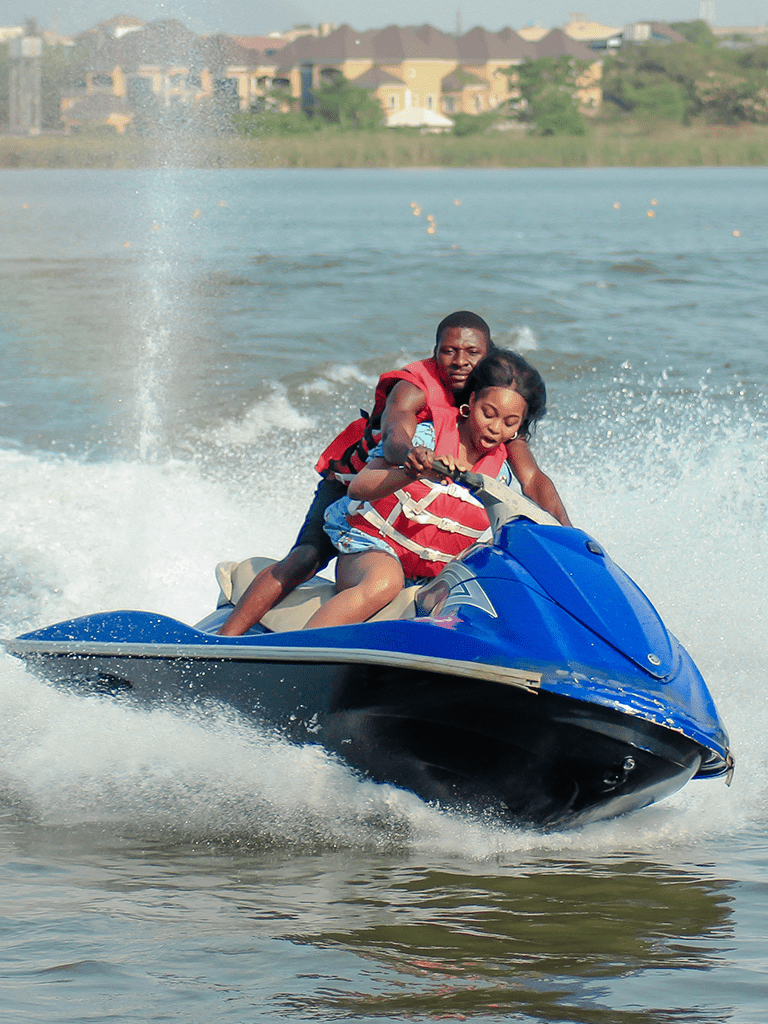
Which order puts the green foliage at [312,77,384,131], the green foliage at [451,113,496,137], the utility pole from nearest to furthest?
1. the utility pole
2. the green foliage at [312,77,384,131]
3. the green foliage at [451,113,496,137]

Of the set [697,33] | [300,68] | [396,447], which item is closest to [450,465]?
[396,447]

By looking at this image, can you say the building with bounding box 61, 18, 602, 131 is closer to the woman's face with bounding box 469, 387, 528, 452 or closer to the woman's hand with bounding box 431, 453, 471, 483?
the woman's face with bounding box 469, 387, 528, 452

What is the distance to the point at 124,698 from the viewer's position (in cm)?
419

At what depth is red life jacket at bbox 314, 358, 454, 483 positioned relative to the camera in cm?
398

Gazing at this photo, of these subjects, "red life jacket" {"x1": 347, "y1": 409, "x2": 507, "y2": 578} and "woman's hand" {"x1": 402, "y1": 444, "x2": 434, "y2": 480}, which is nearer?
"woman's hand" {"x1": 402, "y1": 444, "x2": 434, "y2": 480}

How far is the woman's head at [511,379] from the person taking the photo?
383 centimetres

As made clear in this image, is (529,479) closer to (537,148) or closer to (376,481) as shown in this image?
(376,481)

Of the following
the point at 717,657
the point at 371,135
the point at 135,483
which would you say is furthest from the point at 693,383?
the point at 371,135

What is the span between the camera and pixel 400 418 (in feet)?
12.8

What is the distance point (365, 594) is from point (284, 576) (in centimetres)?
47

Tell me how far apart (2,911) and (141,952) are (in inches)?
17.7

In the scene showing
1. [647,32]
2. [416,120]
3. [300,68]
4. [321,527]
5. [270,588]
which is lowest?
[270,588]

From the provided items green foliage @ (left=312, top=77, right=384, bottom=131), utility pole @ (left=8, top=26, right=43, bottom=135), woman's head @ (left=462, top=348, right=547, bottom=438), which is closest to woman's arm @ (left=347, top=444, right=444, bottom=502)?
woman's head @ (left=462, top=348, right=547, bottom=438)

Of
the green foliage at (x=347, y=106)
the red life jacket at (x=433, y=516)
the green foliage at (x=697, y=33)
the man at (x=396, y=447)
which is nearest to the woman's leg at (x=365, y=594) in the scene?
the red life jacket at (x=433, y=516)
